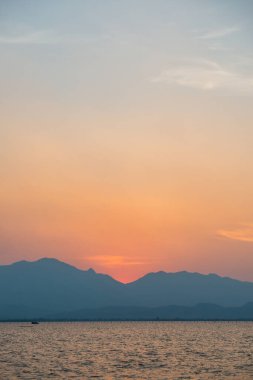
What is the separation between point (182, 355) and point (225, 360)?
1336 centimetres

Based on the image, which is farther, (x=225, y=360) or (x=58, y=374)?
(x=225, y=360)

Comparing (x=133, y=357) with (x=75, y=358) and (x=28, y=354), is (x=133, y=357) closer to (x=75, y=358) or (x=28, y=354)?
(x=75, y=358)

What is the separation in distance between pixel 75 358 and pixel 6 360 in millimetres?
12641

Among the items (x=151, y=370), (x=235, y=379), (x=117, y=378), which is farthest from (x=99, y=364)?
(x=235, y=379)

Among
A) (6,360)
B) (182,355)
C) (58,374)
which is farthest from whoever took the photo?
(182,355)

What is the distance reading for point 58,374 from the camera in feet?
293

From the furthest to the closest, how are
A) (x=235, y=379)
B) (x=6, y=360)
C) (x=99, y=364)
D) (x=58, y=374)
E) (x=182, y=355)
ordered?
(x=182, y=355) → (x=6, y=360) → (x=99, y=364) → (x=58, y=374) → (x=235, y=379)

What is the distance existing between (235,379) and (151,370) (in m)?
15.9

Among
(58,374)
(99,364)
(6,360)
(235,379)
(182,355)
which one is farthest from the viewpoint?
(182,355)

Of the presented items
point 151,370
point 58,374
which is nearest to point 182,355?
point 151,370

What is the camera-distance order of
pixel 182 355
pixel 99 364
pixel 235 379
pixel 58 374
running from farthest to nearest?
1. pixel 182 355
2. pixel 99 364
3. pixel 58 374
4. pixel 235 379

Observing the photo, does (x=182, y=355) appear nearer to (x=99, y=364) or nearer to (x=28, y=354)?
(x=99, y=364)

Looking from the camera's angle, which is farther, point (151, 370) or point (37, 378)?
point (151, 370)

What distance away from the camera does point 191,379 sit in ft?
271
